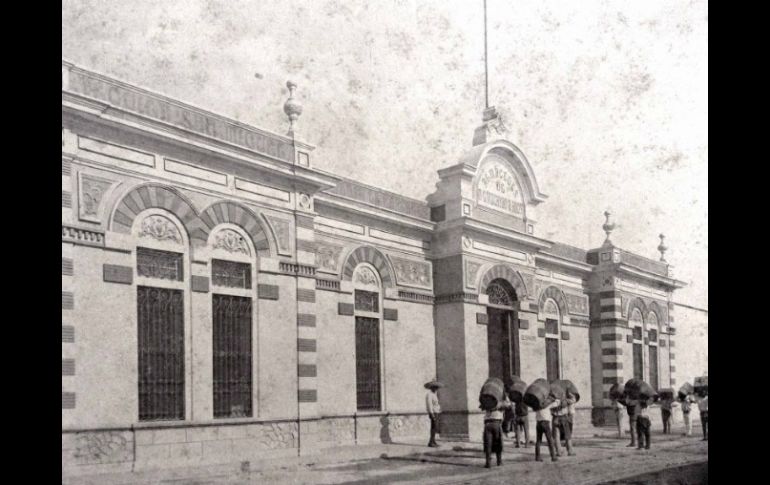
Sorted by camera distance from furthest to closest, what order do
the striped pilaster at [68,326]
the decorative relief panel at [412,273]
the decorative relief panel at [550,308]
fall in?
the decorative relief panel at [550,308], the decorative relief panel at [412,273], the striped pilaster at [68,326]

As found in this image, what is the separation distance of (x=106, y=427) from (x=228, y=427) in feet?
6.67

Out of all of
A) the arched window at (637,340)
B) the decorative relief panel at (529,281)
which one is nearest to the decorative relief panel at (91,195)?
the decorative relief panel at (529,281)

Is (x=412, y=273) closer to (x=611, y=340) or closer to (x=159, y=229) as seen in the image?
(x=159, y=229)

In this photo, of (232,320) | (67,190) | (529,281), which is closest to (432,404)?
(232,320)

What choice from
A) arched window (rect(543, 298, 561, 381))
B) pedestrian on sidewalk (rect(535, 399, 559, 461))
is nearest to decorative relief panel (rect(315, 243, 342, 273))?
pedestrian on sidewalk (rect(535, 399, 559, 461))

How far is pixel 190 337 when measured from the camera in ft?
37.3

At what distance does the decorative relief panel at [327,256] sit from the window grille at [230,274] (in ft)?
6.85

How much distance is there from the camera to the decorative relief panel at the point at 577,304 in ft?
73.8

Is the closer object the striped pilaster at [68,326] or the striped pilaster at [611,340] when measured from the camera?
the striped pilaster at [68,326]

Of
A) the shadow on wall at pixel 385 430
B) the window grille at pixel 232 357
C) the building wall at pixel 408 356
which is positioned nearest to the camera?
the window grille at pixel 232 357

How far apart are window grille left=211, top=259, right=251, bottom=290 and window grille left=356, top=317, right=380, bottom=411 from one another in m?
3.33

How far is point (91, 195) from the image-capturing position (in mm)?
10375

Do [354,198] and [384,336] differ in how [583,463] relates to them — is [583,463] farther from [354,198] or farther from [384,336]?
[354,198]

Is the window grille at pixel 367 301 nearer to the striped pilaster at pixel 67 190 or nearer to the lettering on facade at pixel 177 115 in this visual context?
the lettering on facade at pixel 177 115
